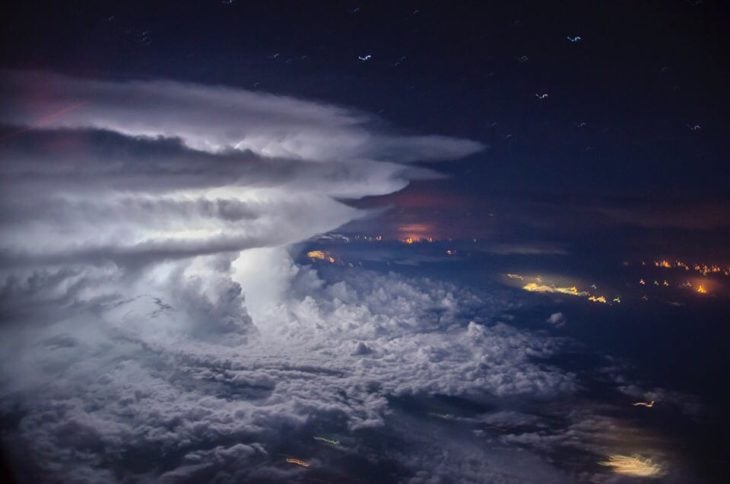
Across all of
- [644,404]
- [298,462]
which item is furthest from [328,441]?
[644,404]

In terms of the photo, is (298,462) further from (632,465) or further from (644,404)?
(644,404)

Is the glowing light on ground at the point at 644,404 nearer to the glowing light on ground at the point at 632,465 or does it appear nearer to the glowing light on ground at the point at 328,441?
the glowing light on ground at the point at 632,465

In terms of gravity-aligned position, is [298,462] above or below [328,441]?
above

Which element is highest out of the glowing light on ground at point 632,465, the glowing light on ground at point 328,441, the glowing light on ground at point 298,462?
the glowing light on ground at point 298,462

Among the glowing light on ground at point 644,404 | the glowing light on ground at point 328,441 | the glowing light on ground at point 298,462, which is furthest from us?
the glowing light on ground at point 644,404

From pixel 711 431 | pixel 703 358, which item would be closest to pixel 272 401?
pixel 711 431

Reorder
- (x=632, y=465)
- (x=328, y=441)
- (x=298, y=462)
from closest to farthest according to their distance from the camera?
(x=298, y=462), (x=632, y=465), (x=328, y=441)

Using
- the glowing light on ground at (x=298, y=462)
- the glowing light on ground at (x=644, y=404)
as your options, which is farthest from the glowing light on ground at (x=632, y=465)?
the glowing light on ground at (x=298, y=462)

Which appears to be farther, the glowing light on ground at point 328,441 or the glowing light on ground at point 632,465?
the glowing light on ground at point 328,441

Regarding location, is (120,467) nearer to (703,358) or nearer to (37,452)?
(37,452)
